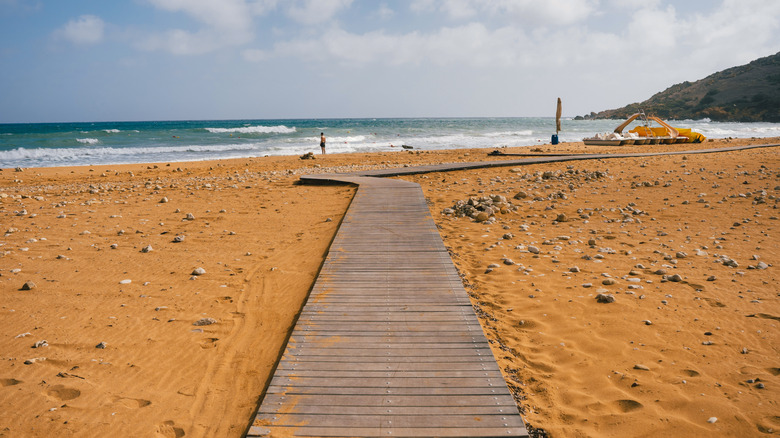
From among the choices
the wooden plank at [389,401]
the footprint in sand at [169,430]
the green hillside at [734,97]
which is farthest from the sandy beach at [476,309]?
the green hillside at [734,97]

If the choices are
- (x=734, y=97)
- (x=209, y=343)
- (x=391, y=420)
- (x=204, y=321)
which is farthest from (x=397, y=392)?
(x=734, y=97)

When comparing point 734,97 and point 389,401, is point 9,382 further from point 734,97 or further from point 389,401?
point 734,97

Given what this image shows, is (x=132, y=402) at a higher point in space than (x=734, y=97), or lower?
lower

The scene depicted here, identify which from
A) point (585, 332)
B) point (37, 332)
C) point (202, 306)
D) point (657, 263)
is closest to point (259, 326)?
point (202, 306)

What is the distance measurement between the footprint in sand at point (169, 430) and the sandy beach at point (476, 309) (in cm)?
1

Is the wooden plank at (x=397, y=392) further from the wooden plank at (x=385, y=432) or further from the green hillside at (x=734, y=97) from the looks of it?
the green hillside at (x=734, y=97)

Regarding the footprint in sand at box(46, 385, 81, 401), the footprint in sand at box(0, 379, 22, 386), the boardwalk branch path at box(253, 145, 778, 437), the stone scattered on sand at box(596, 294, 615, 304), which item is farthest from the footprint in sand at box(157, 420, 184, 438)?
the stone scattered on sand at box(596, 294, 615, 304)

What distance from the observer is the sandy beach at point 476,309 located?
3.34 m

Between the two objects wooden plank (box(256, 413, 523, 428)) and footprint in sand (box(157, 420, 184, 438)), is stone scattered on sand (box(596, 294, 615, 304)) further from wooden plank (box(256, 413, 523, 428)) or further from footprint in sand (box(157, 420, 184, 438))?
footprint in sand (box(157, 420, 184, 438))

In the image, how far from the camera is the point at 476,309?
16.0ft

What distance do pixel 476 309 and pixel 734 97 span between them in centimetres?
8910

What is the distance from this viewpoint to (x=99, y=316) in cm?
494

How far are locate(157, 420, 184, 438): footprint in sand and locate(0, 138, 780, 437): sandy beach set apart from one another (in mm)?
14

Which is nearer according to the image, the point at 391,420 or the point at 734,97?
the point at 391,420
